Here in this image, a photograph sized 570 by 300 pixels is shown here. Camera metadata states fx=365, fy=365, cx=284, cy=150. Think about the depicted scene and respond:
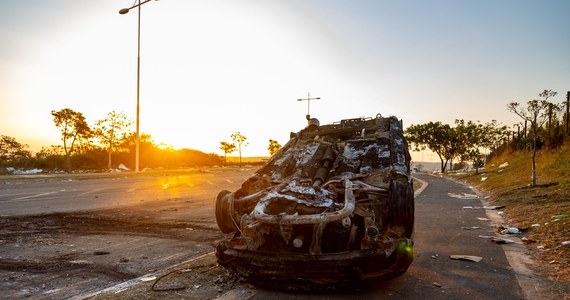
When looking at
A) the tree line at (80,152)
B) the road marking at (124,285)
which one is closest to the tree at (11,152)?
the tree line at (80,152)

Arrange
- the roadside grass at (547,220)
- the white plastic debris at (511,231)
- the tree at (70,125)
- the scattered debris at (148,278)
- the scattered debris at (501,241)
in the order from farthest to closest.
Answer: the tree at (70,125)
the white plastic debris at (511,231)
the scattered debris at (501,241)
the roadside grass at (547,220)
the scattered debris at (148,278)

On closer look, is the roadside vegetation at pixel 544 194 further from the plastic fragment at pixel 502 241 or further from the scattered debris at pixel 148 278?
the scattered debris at pixel 148 278

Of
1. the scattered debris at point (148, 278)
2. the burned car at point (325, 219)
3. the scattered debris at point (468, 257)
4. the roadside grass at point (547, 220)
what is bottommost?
the scattered debris at point (148, 278)

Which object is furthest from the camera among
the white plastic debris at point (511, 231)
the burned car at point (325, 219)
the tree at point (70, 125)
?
the tree at point (70, 125)

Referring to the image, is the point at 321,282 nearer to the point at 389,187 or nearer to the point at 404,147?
the point at 389,187

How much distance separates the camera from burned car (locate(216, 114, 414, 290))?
12.7 feet

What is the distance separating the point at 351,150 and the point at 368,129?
2.74 ft

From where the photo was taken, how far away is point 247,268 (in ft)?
13.5

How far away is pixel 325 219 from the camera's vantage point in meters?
3.86

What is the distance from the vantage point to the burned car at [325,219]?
3.88 meters

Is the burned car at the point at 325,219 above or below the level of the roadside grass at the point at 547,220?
above

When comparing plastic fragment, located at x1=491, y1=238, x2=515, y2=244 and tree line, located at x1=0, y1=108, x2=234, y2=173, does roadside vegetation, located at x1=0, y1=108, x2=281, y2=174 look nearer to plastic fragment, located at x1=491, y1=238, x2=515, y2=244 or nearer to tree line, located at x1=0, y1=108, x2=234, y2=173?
tree line, located at x1=0, y1=108, x2=234, y2=173

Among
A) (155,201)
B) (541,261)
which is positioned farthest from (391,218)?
(155,201)

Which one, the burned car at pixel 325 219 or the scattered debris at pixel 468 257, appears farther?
the scattered debris at pixel 468 257
